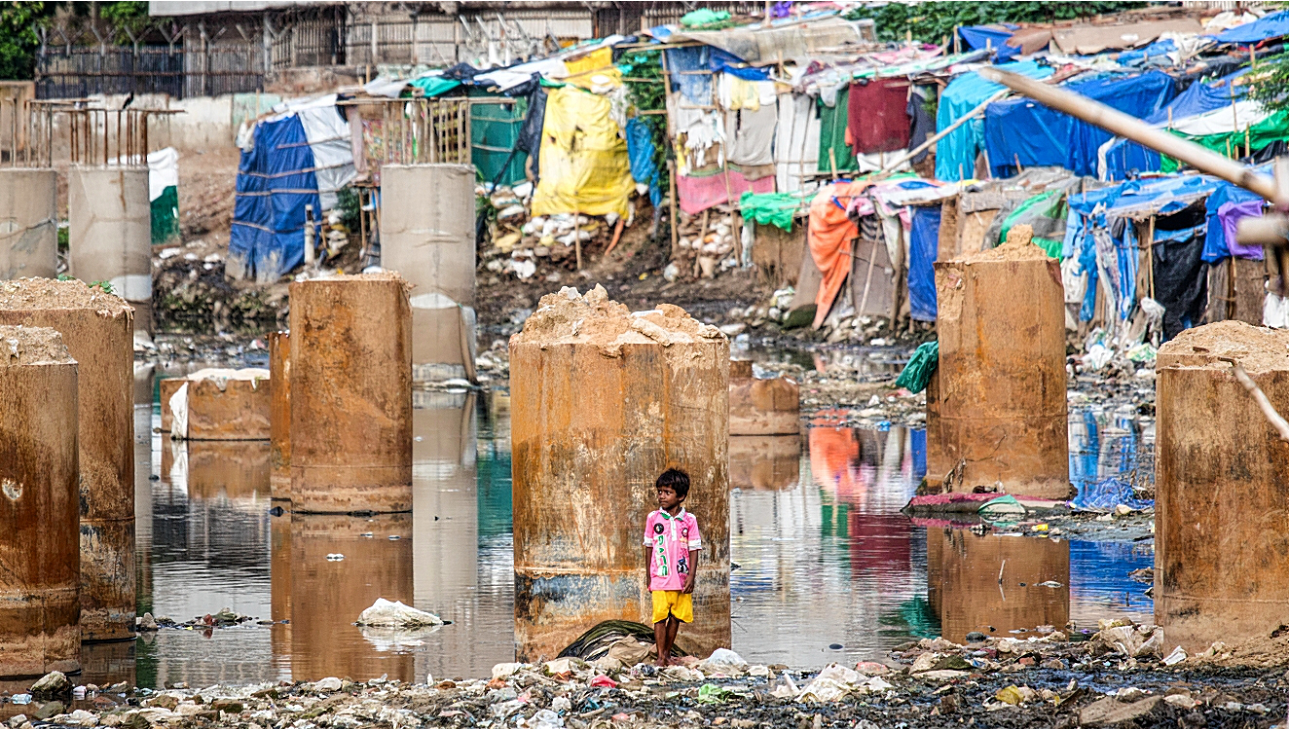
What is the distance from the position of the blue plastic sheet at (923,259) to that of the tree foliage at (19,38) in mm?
27050

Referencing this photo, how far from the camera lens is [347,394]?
41.8 feet

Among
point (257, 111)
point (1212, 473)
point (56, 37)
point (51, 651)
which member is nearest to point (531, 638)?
point (51, 651)

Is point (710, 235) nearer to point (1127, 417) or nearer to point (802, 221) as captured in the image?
point (802, 221)

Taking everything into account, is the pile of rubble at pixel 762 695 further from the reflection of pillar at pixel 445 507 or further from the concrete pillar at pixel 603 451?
the reflection of pillar at pixel 445 507

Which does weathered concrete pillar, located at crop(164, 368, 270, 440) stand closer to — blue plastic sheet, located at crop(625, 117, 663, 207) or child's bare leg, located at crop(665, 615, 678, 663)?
child's bare leg, located at crop(665, 615, 678, 663)

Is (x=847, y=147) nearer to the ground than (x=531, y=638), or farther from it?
farther from it

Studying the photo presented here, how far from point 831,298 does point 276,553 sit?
20.8 meters

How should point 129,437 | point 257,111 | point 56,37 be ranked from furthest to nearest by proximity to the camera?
point 56,37 < point 257,111 < point 129,437

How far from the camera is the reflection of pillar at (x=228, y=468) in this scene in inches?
563

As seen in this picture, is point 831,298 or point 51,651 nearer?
point 51,651

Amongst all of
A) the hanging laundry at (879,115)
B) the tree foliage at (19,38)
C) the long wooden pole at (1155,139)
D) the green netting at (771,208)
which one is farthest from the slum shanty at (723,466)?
the tree foliage at (19,38)

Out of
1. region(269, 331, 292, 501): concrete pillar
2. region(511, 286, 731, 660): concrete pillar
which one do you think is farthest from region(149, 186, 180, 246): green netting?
region(511, 286, 731, 660): concrete pillar

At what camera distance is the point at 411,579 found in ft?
34.5

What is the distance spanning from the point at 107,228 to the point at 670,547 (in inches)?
967
